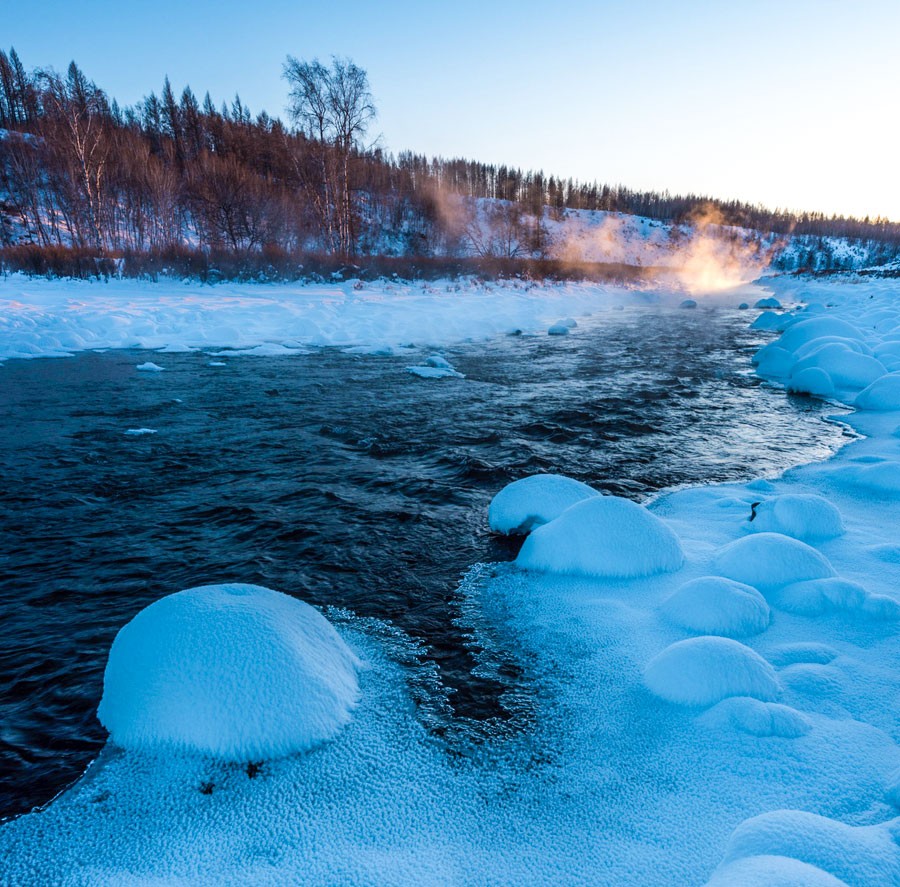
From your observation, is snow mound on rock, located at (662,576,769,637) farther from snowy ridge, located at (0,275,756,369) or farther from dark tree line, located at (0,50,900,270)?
dark tree line, located at (0,50,900,270)

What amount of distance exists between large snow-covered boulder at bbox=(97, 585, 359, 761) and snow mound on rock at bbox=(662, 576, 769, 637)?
140 centimetres

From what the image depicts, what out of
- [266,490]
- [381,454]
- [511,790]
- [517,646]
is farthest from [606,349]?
[511,790]

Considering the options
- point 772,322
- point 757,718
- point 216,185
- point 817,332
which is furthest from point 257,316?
point 216,185

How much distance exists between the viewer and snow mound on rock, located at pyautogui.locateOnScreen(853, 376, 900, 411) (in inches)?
238

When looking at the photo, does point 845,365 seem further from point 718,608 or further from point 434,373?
point 718,608

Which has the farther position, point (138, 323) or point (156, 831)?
point (138, 323)

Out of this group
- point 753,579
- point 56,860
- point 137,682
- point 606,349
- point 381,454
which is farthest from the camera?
point 606,349

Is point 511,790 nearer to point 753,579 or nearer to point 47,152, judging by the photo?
point 753,579

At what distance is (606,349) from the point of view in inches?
408

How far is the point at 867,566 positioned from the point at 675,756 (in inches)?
69.0

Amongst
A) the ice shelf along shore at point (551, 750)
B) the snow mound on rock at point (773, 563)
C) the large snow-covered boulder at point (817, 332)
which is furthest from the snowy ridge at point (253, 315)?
the ice shelf along shore at point (551, 750)

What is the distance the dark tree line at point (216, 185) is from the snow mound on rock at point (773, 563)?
1797 cm

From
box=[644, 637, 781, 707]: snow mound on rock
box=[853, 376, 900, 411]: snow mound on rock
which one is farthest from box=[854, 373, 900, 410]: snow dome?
box=[644, 637, 781, 707]: snow mound on rock

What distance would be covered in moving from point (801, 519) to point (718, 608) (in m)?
1.17
